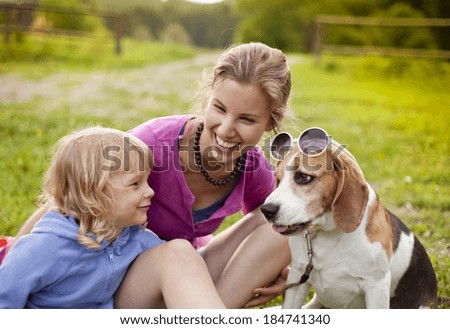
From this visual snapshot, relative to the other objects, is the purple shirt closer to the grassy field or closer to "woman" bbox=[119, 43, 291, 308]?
"woman" bbox=[119, 43, 291, 308]

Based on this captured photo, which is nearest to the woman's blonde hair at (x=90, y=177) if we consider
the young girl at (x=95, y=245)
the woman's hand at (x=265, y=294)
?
the young girl at (x=95, y=245)

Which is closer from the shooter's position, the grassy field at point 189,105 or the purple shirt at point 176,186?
the purple shirt at point 176,186

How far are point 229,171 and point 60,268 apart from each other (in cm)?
115

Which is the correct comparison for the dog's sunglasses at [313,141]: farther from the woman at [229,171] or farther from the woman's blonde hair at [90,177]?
the woman's blonde hair at [90,177]

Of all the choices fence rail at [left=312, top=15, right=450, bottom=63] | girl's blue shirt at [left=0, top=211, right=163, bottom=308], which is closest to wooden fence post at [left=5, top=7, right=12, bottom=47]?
fence rail at [left=312, top=15, right=450, bottom=63]

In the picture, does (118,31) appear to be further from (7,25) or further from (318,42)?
(318,42)

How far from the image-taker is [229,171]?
3.35 m

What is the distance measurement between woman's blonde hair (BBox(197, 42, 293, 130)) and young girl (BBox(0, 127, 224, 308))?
603 mm

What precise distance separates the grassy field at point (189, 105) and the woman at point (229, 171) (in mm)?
404

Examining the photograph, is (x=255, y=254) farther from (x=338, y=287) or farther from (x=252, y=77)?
(x=252, y=77)

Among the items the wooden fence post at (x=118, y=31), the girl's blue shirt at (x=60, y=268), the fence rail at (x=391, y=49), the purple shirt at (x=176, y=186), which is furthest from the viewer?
the wooden fence post at (x=118, y=31)

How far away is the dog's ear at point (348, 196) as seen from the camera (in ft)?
9.01

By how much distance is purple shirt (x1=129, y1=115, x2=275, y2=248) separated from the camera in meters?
3.25

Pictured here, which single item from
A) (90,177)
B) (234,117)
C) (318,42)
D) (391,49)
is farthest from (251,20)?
(90,177)
